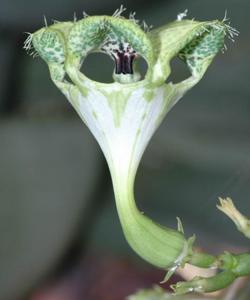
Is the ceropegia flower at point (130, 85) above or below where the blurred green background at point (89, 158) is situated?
above

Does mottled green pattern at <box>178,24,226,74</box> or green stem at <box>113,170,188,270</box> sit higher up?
mottled green pattern at <box>178,24,226,74</box>

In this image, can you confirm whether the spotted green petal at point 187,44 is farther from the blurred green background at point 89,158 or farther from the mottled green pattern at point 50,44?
the blurred green background at point 89,158

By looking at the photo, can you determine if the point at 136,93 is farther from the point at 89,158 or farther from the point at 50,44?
the point at 89,158

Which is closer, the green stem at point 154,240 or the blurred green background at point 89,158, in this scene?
the green stem at point 154,240

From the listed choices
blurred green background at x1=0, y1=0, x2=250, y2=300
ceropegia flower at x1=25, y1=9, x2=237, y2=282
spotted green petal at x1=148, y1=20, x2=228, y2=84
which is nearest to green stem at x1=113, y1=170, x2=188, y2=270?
ceropegia flower at x1=25, y1=9, x2=237, y2=282

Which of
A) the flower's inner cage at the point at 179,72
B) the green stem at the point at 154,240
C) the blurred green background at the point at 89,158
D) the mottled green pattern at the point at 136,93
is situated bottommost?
the blurred green background at the point at 89,158

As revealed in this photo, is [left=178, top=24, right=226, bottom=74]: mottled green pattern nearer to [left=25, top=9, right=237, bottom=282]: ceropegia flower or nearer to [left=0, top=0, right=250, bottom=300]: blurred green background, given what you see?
[left=25, top=9, right=237, bottom=282]: ceropegia flower

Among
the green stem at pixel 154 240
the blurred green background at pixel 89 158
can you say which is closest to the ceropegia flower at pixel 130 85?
the green stem at pixel 154 240
